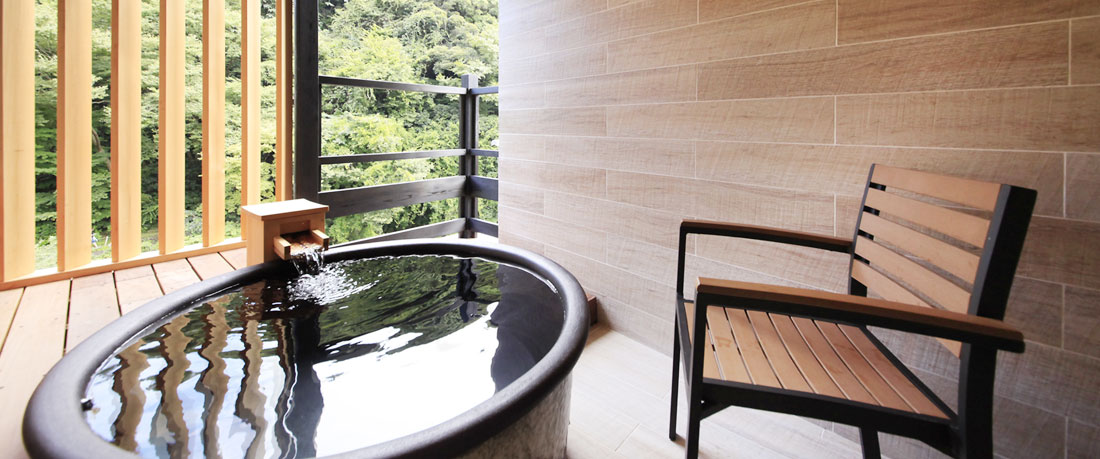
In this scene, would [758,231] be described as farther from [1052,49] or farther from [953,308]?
[1052,49]

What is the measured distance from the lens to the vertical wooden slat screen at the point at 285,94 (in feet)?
8.65

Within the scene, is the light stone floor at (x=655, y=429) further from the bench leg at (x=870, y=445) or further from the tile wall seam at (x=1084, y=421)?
the tile wall seam at (x=1084, y=421)

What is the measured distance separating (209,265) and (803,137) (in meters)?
2.65

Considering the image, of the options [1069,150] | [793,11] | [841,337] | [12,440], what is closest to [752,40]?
[793,11]

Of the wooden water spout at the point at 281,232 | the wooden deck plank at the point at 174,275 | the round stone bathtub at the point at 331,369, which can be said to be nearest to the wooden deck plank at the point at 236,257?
the wooden deck plank at the point at 174,275

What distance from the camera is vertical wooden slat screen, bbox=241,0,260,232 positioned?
2713mm

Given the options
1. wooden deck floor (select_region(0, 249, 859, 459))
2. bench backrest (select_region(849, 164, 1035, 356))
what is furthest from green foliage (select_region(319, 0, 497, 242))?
bench backrest (select_region(849, 164, 1035, 356))

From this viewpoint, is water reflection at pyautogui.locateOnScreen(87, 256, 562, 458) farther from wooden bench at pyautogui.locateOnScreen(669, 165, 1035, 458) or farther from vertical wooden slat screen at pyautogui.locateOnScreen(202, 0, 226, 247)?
vertical wooden slat screen at pyautogui.locateOnScreen(202, 0, 226, 247)

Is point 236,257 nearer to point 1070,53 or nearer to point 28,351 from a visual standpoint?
point 28,351

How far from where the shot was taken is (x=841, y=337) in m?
1.14

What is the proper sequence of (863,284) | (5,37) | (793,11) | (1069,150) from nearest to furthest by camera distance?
(1069,150) < (863,284) < (793,11) < (5,37)

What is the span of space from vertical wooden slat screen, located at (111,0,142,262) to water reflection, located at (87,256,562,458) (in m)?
1.41

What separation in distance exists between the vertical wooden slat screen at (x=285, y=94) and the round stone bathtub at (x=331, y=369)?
52.4 inches

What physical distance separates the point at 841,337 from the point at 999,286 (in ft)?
1.27
